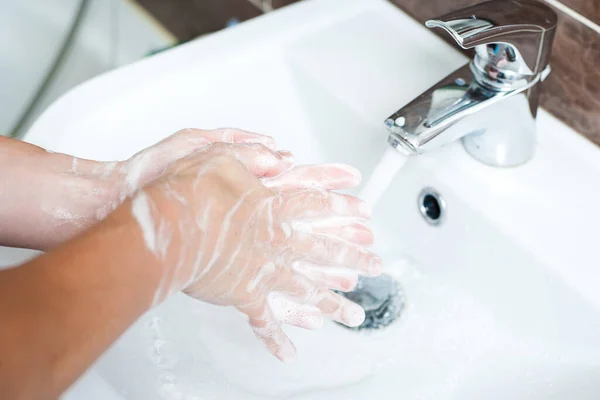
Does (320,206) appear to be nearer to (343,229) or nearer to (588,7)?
(343,229)

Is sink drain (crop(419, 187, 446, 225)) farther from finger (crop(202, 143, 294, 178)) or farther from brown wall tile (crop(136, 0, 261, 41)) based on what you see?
brown wall tile (crop(136, 0, 261, 41))

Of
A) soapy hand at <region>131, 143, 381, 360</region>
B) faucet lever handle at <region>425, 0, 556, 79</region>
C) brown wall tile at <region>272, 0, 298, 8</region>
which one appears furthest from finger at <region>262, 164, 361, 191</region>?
brown wall tile at <region>272, 0, 298, 8</region>

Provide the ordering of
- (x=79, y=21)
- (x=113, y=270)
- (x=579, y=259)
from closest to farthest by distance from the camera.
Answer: (x=113, y=270) < (x=579, y=259) < (x=79, y=21)

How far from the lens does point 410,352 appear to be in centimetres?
53

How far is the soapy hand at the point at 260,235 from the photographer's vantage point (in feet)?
1.25

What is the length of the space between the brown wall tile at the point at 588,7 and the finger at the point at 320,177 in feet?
0.70

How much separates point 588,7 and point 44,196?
42cm

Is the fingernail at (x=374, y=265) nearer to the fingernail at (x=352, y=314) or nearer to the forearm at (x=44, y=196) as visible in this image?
the fingernail at (x=352, y=314)

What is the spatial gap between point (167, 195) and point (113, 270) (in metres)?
0.06

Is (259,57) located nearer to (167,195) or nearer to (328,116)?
(328,116)

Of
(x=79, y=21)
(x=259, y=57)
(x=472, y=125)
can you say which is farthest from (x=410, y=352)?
(x=79, y=21)

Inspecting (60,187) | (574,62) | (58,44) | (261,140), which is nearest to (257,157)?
(261,140)

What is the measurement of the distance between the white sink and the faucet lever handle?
87 millimetres

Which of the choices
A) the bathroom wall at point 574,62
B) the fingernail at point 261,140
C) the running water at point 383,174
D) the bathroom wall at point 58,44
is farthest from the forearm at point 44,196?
the bathroom wall at point 58,44
